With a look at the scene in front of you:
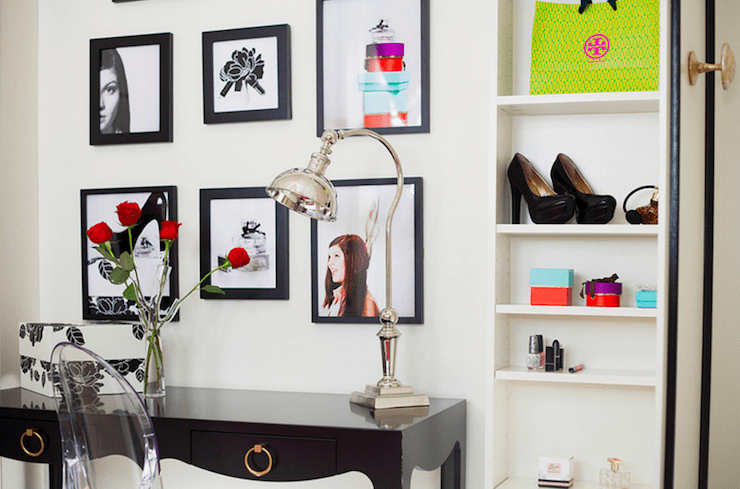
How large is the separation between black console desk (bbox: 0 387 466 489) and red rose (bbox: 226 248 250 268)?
1.35 feet

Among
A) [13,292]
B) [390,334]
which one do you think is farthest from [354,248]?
[13,292]

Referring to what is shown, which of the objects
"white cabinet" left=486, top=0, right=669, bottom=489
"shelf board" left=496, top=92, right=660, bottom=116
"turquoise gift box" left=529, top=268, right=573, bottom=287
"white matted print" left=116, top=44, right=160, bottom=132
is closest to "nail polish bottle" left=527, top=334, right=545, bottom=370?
"white cabinet" left=486, top=0, right=669, bottom=489

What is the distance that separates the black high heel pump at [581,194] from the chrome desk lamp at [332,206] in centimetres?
45

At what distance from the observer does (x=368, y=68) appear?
2469mm

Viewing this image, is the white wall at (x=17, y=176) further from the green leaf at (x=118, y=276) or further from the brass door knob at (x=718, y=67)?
the brass door knob at (x=718, y=67)

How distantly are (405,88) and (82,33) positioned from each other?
4.14ft

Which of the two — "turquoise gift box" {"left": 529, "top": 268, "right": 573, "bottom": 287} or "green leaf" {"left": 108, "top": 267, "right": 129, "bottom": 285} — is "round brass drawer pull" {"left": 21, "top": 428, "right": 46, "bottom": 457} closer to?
"green leaf" {"left": 108, "top": 267, "right": 129, "bottom": 285}

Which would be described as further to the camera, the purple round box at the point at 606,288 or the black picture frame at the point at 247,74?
the black picture frame at the point at 247,74

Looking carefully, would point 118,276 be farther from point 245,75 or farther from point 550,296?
point 550,296

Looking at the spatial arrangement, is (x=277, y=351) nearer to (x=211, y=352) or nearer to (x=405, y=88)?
(x=211, y=352)

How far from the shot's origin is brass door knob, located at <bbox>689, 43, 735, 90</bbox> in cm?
214

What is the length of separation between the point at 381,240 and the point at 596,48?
0.86 meters

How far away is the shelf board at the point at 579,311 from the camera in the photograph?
1997 mm

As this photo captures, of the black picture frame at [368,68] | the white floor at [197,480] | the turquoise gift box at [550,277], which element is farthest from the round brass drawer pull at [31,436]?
the turquoise gift box at [550,277]
